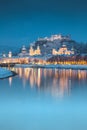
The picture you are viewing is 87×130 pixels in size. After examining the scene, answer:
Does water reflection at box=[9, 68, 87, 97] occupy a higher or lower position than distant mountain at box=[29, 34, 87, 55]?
lower

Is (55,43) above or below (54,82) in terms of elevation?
above

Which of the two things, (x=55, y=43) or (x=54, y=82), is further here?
(x=55, y=43)

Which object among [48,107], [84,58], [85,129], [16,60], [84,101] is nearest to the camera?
[85,129]

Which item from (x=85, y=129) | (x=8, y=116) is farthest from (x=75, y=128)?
(x=8, y=116)

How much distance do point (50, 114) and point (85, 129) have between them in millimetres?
1811

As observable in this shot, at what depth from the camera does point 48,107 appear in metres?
8.99

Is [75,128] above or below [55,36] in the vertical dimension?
below

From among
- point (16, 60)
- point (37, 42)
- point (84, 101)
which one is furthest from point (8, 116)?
point (37, 42)

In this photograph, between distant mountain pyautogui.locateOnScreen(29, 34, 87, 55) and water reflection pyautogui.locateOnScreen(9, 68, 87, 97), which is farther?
distant mountain pyautogui.locateOnScreen(29, 34, 87, 55)

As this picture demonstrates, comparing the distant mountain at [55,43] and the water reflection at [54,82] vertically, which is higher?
the distant mountain at [55,43]

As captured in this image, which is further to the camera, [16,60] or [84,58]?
[16,60]

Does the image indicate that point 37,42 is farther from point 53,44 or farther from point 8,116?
point 8,116

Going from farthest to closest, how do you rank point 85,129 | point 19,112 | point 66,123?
point 19,112 → point 66,123 → point 85,129

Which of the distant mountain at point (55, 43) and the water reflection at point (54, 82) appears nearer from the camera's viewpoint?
the water reflection at point (54, 82)
